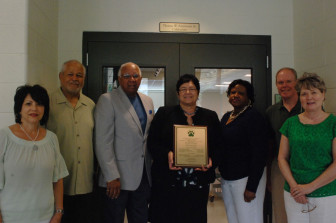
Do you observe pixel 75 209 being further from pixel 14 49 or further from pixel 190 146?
pixel 14 49

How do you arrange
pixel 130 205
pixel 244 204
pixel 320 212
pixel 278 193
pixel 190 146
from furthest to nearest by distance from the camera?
pixel 278 193 → pixel 130 205 → pixel 244 204 → pixel 190 146 → pixel 320 212

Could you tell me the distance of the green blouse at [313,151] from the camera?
1794 millimetres

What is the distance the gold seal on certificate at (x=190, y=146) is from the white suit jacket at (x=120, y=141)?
0.33m

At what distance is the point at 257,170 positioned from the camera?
2.05 metres

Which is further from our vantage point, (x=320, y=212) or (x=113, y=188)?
(x=113, y=188)

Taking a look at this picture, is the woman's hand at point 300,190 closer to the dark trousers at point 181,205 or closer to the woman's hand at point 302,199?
the woman's hand at point 302,199

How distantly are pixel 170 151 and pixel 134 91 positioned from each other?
0.57 metres

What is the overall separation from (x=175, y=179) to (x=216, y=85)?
1.31 m

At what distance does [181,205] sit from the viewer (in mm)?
2020

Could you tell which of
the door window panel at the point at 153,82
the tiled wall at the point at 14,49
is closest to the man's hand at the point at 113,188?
the tiled wall at the point at 14,49

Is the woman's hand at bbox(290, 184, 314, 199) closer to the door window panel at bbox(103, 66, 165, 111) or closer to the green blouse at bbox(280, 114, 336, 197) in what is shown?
the green blouse at bbox(280, 114, 336, 197)

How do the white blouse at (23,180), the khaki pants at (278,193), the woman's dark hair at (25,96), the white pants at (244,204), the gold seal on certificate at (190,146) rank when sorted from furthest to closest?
the khaki pants at (278,193), the white pants at (244,204), the gold seal on certificate at (190,146), the woman's dark hair at (25,96), the white blouse at (23,180)

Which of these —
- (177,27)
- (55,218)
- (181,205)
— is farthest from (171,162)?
(177,27)

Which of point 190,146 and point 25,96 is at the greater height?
point 25,96
